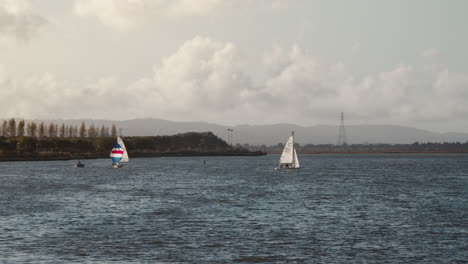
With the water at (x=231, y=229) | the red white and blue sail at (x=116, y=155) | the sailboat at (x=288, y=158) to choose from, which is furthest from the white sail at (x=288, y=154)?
the water at (x=231, y=229)

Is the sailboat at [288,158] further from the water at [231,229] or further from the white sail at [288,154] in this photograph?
the water at [231,229]

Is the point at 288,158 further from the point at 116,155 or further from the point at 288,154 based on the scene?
the point at 116,155

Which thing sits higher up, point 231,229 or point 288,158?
point 288,158

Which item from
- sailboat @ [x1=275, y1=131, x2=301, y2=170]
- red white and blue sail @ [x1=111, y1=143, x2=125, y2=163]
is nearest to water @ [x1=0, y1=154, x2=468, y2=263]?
sailboat @ [x1=275, y1=131, x2=301, y2=170]

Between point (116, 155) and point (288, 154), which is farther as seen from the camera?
point (116, 155)

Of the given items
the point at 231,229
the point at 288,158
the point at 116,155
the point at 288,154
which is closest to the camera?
the point at 231,229

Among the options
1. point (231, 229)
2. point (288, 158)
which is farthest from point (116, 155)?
point (231, 229)

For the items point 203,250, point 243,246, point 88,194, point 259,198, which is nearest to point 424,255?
point 243,246

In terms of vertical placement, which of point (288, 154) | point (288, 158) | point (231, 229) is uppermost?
point (288, 154)

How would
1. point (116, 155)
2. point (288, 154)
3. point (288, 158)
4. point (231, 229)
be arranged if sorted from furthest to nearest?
1. point (116, 155)
2. point (288, 158)
3. point (288, 154)
4. point (231, 229)

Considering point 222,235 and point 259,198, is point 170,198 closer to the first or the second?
point 259,198

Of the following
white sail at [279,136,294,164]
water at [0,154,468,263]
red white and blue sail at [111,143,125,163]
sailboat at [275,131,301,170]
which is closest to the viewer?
water at [0,154,468,263]

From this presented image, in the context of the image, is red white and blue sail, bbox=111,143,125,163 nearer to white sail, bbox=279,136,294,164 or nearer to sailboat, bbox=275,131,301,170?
sailboat, bbox=275,131,301,170

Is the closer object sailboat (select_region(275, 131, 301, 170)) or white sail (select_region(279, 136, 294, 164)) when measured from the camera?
sailboat (select_region(275, 131, 301, 170))
